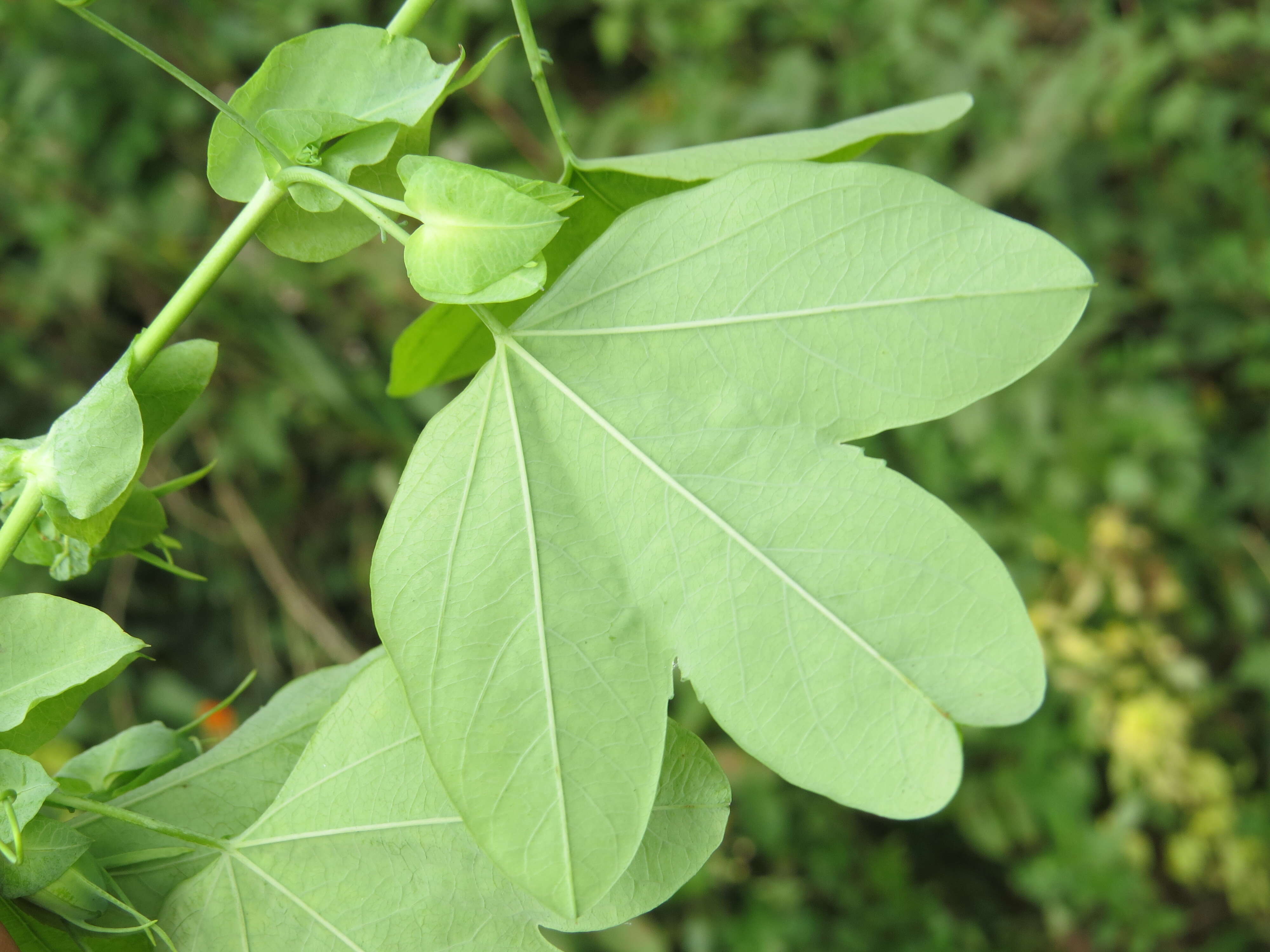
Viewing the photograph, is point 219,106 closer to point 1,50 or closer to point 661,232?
point 661,232

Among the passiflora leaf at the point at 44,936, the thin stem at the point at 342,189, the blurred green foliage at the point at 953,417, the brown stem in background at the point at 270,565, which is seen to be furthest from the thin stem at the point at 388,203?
the brown stem in background at the point at 270,565

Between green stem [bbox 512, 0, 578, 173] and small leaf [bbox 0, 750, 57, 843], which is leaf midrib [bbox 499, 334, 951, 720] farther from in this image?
small leaf [bbox 0, 750, 57, 843]

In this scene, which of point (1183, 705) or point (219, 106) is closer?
point (219, 106)

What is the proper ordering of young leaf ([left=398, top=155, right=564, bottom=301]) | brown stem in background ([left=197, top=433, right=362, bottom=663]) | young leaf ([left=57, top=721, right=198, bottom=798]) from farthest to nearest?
brown stem in background ([left=197, top=433, right=362, bottom=663])
young leaf ([left=57, top=721, right=198, bottom=798])
young leaf ([left=398, top=155, right=564, bottom=301])

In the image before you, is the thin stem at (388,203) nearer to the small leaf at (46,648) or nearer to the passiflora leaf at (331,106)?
the passiflora leaf at (331,106)

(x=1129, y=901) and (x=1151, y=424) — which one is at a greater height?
(x=1151, y=424)

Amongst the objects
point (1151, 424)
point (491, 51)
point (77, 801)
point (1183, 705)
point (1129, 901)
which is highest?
point (491, 51)

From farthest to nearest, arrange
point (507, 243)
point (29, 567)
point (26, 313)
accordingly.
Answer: point (26, 313) < point (29, 567) < point (507, 243)

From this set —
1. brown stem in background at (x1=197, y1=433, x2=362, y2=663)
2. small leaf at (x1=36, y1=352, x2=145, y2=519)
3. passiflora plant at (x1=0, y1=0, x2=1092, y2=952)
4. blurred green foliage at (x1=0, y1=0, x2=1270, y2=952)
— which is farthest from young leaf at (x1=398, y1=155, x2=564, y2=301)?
brown stem in background at (x1=197, y1=433, x2=362, y2=663)

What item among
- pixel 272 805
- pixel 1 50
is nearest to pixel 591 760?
pixel 272 805
